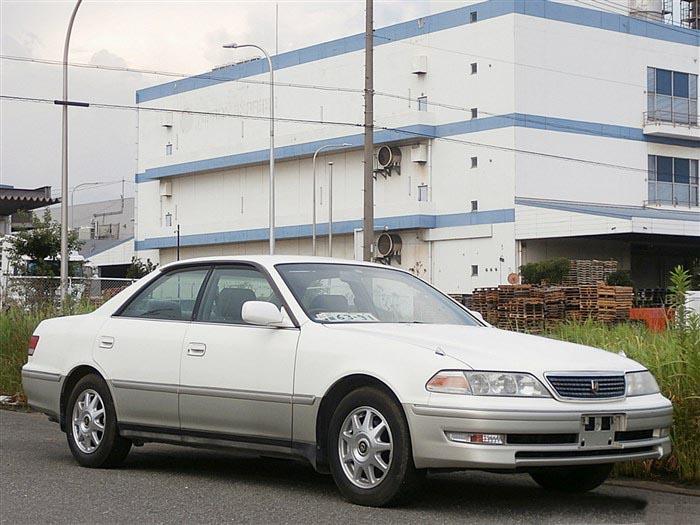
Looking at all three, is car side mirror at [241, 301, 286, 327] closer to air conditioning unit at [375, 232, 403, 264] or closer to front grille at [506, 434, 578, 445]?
front grille at [506, 434, 578, 445]

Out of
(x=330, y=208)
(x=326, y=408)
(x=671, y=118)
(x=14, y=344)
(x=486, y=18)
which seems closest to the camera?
(x=326, y=408)

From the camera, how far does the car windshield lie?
8680 mm

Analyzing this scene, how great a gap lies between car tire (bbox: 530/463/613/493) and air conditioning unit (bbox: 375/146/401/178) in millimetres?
52025

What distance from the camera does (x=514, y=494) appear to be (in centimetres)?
852

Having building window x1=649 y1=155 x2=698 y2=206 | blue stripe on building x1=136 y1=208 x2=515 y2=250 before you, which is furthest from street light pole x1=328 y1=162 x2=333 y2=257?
building window x1=649 y1=155 x2=698 y2=206

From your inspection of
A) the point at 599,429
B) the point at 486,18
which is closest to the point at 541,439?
the point at 599,429

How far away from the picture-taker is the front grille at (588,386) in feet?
24.7

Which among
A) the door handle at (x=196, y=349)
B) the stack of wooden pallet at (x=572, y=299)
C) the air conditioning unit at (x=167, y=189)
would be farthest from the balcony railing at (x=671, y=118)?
the door handle at (x=196, y=349)

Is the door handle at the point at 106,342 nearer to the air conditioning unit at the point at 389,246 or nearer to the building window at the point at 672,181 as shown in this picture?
the air conditioning unit at the point at 389,246

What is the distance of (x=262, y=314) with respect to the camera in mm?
8406

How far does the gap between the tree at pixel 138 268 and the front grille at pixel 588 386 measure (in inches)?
2479

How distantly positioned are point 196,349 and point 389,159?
51.7m

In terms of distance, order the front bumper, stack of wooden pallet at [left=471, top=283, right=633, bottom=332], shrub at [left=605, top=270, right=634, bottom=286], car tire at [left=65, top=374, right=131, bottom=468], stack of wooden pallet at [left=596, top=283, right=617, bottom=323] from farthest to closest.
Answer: shrub at [left=605, top=270, right=634, bottom=286]
stack of wooden pallet at [left=471, top=283, right=633, bottom=332]
stack of wooden pallet at [left=596, top=283, right=617, bottom=323]
car tire at [left=65, top=374, right=131, bottom=468]
the front bumper

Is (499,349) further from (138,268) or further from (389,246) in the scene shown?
(138,268)
